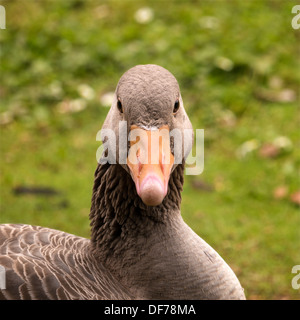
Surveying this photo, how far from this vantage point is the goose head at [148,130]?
253 centimetres

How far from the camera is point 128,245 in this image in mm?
3201

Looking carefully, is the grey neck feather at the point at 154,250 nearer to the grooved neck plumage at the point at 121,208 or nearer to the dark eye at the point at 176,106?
the grooved neck plumage at the point at 121,208

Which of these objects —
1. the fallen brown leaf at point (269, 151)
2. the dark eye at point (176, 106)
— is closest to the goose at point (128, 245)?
the dark eye at point (176, 106)

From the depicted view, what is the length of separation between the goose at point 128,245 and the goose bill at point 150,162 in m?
0.02

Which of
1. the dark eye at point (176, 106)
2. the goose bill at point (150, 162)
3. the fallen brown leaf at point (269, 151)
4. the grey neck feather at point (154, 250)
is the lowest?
the grey neck feather at point (154, 250)

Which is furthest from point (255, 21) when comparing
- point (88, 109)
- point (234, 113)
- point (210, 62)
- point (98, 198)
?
point (98, 198)

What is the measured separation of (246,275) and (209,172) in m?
1.53

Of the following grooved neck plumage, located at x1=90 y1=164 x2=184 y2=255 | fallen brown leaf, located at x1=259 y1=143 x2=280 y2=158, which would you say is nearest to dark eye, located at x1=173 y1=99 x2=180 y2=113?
grooved neck plumage, located at x1=90 y1=164 x2=184 y2=255

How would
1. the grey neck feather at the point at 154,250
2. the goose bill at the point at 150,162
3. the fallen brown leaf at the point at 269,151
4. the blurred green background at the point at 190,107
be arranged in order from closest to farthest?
the goose bill at the point at 150,162
the grey neck feather at the point at 154,250
the blurred green background at the point at 190,107
the fallen brown leaf at the point at 269,151

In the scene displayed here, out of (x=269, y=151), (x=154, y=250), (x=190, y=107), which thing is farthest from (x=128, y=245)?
(x=190, y=107)

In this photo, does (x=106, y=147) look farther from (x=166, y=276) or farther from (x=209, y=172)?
(x=209, y=172)

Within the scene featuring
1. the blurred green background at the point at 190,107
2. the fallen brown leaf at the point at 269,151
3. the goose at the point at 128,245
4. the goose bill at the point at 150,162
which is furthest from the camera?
the fallen brown leaf at the point at 269,151

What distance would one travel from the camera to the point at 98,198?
332 cm

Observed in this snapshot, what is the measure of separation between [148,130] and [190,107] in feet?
13.7
